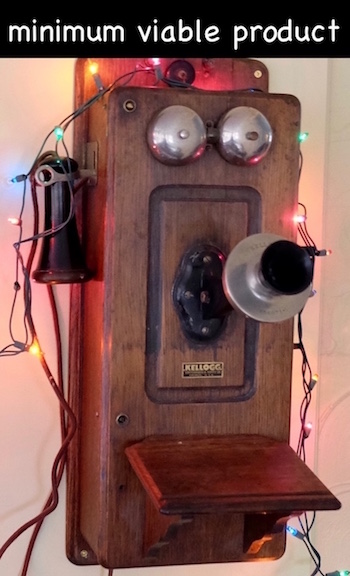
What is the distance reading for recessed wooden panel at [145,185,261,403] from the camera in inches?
41.7

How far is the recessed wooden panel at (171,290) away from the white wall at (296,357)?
275 millimetres

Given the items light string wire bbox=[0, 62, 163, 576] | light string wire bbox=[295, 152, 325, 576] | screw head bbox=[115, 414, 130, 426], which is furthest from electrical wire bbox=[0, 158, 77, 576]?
light string wire bbox=[295, 152, 325, 576]

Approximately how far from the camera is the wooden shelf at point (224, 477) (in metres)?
0.92

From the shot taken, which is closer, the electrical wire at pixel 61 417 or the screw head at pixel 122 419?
the screw head at pixel 122 419

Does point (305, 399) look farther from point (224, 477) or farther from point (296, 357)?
point (224, 477)

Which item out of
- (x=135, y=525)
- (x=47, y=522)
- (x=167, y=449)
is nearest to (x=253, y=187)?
(x=167, y=449)

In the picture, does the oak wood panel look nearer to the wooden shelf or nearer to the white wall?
the wooden shelf

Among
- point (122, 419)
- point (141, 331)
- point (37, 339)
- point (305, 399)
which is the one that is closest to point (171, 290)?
point (141, 331)

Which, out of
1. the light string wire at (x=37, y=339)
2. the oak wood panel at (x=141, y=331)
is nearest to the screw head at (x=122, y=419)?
the oak wood panel at (x=141, y=331)

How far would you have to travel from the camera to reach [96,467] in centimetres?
113

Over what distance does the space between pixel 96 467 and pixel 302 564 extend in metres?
0.51

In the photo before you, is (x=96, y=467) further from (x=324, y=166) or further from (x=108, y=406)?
(x=324, y=166)

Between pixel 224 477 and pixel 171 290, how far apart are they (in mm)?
262
